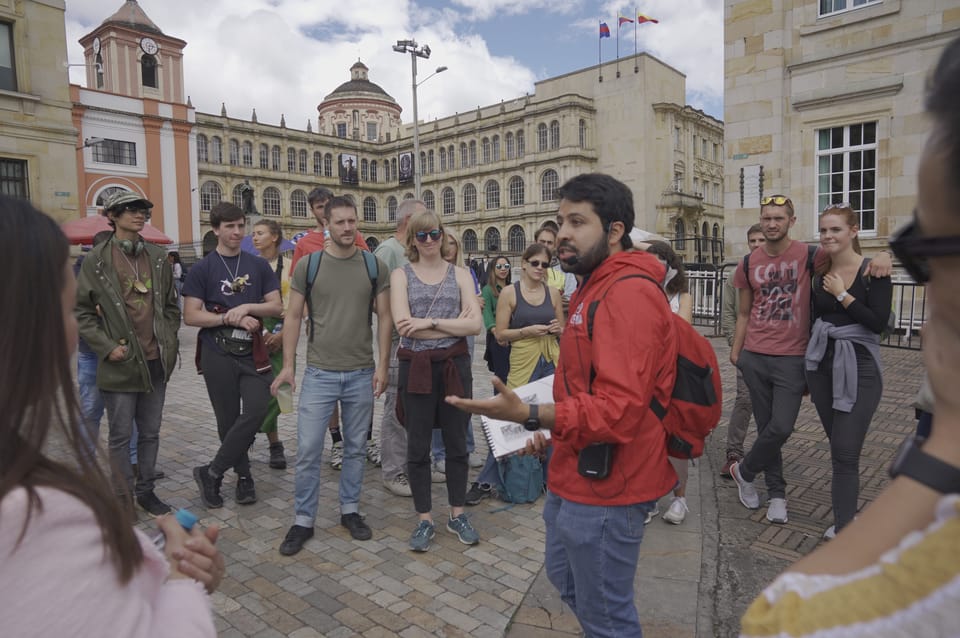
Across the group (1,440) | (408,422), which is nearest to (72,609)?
(1,440)

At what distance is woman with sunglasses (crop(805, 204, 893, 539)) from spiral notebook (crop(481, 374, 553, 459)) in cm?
223

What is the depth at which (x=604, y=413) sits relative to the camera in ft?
6.64

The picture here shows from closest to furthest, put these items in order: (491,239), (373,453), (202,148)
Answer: (373,453), (202,148), (491,239)

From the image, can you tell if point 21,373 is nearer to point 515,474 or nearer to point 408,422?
point 408,422

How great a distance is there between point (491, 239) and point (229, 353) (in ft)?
194

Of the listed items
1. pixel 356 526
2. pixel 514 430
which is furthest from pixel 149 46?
pixel 514 430

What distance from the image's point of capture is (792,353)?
4.39m

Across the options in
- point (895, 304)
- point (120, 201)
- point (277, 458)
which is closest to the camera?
point (120, 201)

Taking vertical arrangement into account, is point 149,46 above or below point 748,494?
above

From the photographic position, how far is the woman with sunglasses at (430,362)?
4203 mm

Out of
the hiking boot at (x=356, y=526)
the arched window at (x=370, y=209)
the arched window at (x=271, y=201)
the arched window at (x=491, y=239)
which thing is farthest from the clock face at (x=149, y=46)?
the hiking boot at (x=356, y=526)

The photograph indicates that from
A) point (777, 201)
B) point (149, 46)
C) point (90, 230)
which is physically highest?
point (149, 46)

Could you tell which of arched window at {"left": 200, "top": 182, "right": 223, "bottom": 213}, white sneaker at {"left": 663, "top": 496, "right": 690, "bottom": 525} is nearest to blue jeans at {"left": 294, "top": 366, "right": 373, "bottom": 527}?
white sneaker at {"left": 663, "top": 496, "right": 690, "bottom": 525}

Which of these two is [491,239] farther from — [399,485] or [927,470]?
[927,470]
